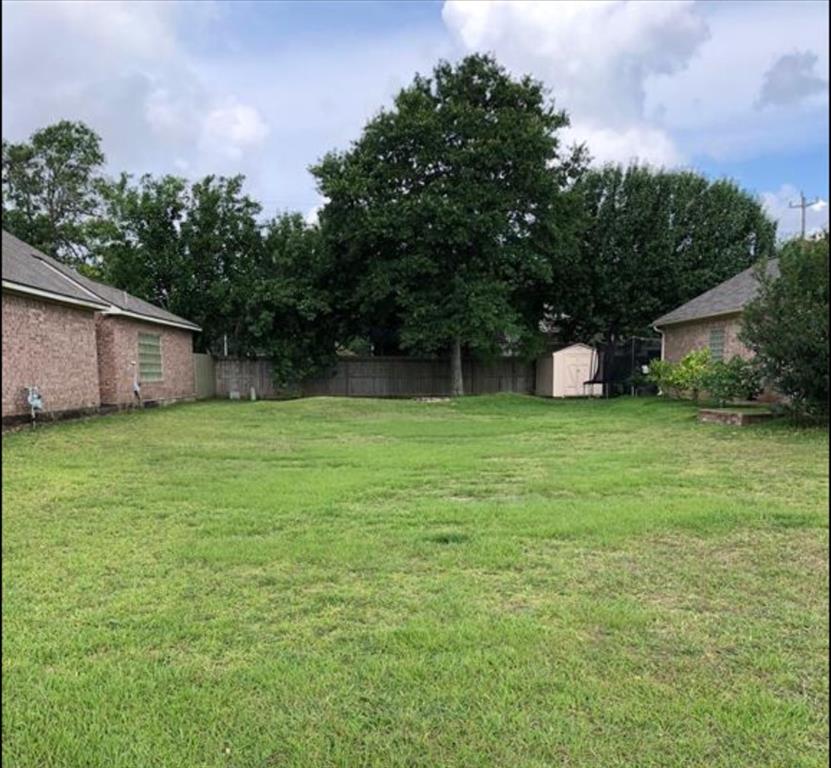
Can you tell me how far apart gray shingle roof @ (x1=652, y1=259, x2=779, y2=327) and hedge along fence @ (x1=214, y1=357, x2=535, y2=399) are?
675cm

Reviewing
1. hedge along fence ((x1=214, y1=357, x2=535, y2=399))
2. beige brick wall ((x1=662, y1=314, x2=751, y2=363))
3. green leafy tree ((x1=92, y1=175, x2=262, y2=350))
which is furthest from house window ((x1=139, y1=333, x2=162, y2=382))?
beige brick wall ((x1=662, y1=314, x2=751, y2=363))

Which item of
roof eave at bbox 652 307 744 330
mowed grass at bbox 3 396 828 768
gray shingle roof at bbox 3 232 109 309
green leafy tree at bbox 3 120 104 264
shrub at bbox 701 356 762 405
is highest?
Result: green leafy tree at bbox 3 120 104 264

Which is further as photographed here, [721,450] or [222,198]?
[222,198]

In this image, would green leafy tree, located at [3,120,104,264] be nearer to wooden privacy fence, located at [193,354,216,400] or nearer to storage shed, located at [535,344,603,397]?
wooden privacy fence, located at [193,354,216,400]

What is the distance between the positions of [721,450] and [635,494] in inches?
128

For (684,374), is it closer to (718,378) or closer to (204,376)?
(718,378)

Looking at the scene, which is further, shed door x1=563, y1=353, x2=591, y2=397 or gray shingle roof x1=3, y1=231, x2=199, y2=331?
shed door x1=563, y1=353, x2=591, y2=397

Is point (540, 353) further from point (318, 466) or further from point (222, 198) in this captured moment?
point (318, 466)

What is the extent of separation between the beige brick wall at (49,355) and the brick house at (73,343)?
2 cm

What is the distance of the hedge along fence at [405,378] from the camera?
79.4 ft

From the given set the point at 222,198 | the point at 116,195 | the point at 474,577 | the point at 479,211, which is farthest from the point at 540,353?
the point at 474,577

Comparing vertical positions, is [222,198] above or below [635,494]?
above

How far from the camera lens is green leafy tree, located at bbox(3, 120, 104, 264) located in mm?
27203

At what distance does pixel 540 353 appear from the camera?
24438 millimetres
